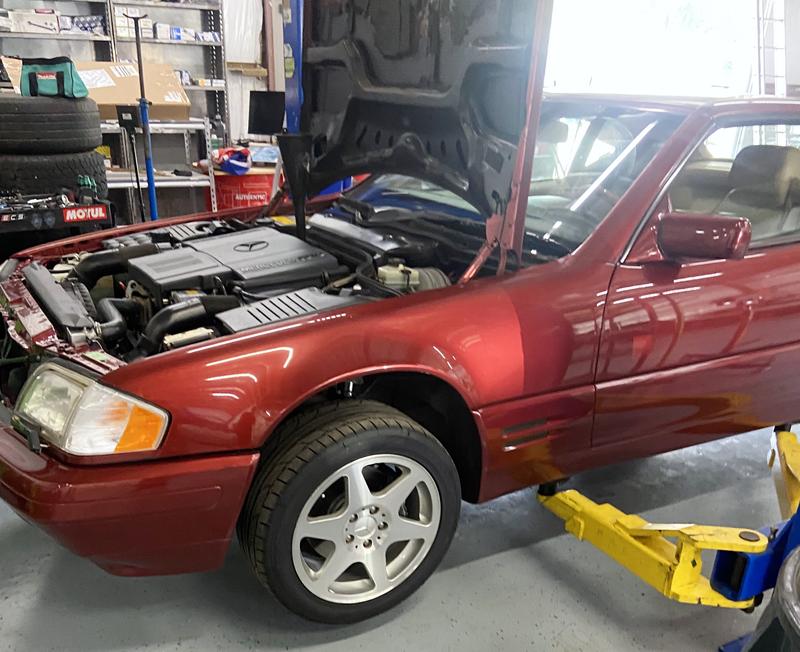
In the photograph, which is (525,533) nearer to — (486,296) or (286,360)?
(486,296)

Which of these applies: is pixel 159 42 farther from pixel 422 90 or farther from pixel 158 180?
pixel 422 90

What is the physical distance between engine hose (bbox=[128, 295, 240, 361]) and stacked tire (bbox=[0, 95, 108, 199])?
2865mm

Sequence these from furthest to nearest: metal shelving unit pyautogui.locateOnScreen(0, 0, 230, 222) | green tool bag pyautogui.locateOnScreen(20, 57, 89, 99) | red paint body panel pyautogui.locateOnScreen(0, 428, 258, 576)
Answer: metal shelving unit pyautogui.locateOnScreen(0, 0, 230, 222) < green tool bag pyautogui.locateOnScreen(20, 57, 89, 99) < red paint body panel pyautogui.locateOnScreen(0, 428, 258, 576)

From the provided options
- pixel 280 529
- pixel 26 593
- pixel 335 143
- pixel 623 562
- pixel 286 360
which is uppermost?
pixel 335 143

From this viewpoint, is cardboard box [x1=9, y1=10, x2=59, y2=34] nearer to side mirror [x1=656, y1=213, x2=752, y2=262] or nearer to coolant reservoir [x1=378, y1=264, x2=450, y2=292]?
coolant reservoir [x1=378, y1=264, x2=450, y2=292]

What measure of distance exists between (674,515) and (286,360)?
5.06ft

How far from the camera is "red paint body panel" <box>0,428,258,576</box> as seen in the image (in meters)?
1.59

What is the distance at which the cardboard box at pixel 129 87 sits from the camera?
6.44 meters

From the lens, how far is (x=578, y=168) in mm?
2463

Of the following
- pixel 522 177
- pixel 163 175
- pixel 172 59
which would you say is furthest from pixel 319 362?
pixel 172 59

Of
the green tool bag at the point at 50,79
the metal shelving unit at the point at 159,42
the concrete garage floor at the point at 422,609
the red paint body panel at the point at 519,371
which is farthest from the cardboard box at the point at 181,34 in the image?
the concrete garage floor at the point at 422,609

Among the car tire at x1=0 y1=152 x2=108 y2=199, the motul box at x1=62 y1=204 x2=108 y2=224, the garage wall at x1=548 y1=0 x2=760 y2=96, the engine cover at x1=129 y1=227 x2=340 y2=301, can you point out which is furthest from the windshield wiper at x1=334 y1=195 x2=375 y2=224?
the garage wall at x1=548 y1=0 x2=760 y2=96

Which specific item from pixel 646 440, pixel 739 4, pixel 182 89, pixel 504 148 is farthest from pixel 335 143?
pixel 739 4

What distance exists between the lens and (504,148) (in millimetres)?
1985
